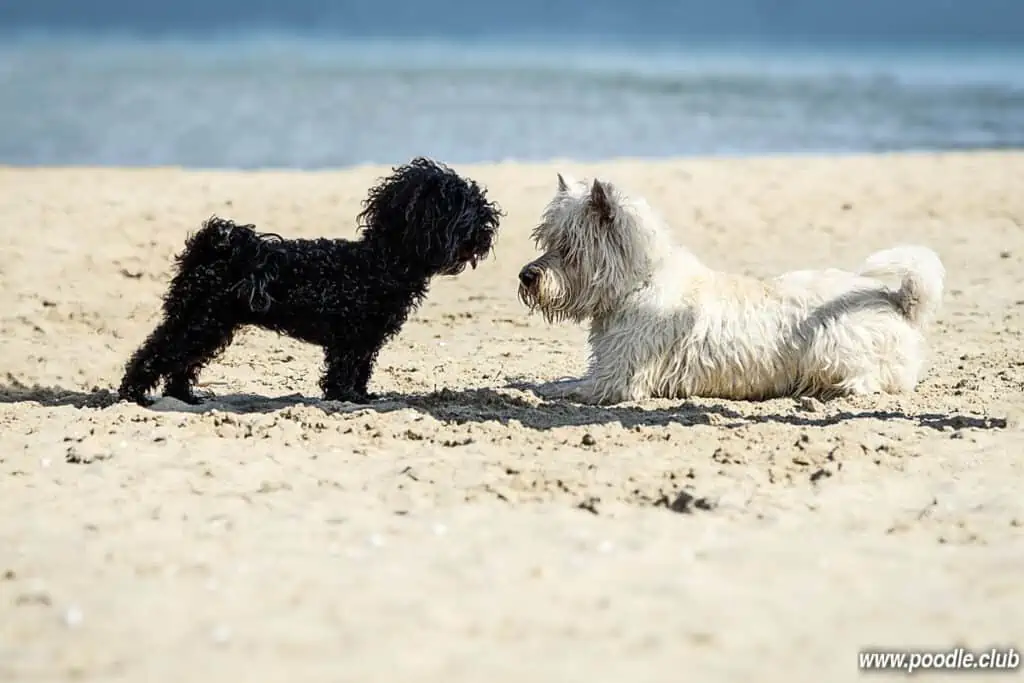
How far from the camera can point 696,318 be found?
8141mm

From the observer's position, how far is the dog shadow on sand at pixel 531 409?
7445 mm

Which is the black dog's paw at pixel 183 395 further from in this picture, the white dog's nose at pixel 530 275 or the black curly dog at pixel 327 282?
the white dog's nose at pixel 530 275

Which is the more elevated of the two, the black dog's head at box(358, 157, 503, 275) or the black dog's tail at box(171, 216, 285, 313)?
the black dog's head at box(358, 157, 503, 275)

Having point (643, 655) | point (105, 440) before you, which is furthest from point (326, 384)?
point (643, 655)

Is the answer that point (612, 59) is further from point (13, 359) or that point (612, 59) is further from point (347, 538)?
point (347, 538)

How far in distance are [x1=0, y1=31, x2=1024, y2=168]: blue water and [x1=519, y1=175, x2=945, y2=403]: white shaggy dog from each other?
45.8 ft

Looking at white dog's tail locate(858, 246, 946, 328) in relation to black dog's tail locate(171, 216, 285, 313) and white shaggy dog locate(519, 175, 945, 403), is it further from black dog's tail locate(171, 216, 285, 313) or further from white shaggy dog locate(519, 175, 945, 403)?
black dog's tail locate(171, 216, 285, 313)

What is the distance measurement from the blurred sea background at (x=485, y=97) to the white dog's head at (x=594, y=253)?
13.6 meters

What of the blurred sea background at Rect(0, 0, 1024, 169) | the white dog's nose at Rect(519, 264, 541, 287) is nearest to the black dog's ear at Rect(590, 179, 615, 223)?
the white dog's nose at Rect(519, 264, 541, 287)

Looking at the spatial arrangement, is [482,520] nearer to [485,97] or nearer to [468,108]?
[468,108]

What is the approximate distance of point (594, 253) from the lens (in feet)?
26.6

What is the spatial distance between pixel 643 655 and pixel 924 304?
475 centimetres

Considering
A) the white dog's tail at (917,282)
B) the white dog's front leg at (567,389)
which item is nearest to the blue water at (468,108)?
the white dog's front leg at (567,389)

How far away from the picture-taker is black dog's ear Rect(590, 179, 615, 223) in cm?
811
